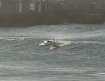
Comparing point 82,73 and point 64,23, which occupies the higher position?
point 82,73

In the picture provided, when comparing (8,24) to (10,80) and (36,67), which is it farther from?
(10,80)

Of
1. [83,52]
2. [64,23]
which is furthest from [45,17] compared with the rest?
[83,52]

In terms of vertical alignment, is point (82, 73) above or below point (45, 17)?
above

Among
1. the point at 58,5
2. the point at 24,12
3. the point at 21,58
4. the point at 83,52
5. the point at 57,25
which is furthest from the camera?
the point at 58,5

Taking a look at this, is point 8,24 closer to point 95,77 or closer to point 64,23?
point 64,23

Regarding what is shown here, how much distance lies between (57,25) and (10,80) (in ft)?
109

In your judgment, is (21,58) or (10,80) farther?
(21,58)

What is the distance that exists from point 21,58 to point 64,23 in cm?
2891

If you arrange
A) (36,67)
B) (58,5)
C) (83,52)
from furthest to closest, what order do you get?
(58,5), (83,52), (36,67)

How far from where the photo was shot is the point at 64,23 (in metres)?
47.1

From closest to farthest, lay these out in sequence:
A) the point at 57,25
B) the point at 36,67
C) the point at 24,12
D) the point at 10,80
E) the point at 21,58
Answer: the point at 10,80
the point at 36,67
the point at 21,58
the point at 57,25
the point at 24,12

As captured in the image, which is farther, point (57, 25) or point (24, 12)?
point (24, 12)

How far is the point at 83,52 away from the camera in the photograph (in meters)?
Result: 20.6

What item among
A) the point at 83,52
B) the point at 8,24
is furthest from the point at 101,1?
the point at 83,52
